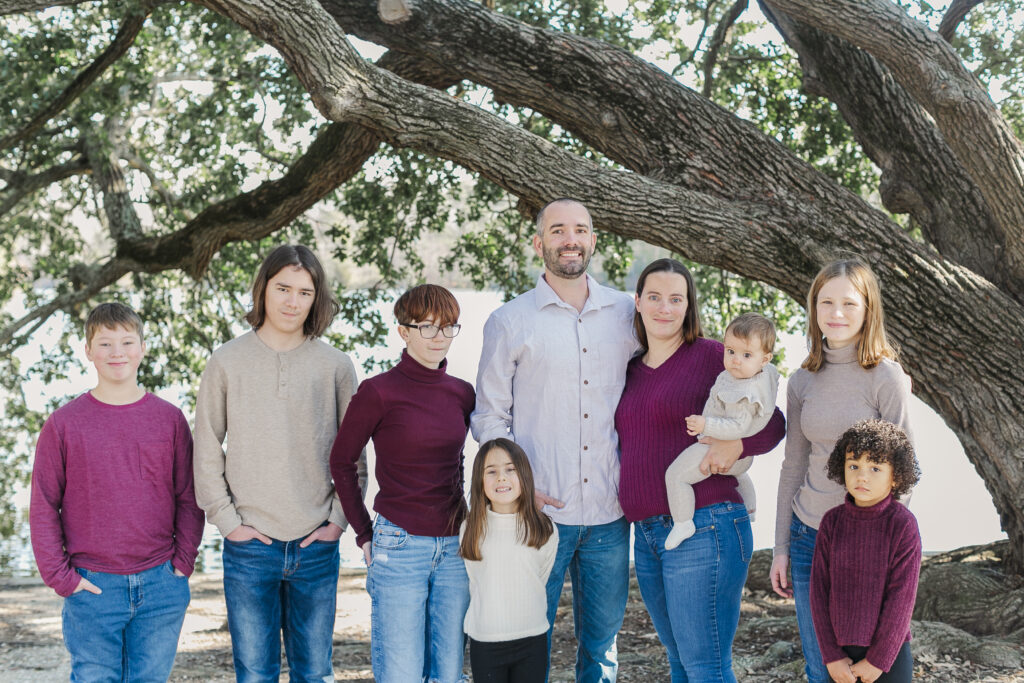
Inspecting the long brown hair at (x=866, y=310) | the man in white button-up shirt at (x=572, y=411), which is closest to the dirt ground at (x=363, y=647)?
the man in white button-up shirt at (x=572, y=411)

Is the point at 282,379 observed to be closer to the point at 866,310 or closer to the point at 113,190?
the point at 866,310

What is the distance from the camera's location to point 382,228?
8.12 meters

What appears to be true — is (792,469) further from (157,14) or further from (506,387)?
(157,14)

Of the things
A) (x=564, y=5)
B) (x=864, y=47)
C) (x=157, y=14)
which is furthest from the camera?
(x=157, y=14)

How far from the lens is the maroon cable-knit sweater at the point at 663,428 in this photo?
3.39 m

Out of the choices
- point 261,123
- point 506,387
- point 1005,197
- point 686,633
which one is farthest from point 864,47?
point 261,123

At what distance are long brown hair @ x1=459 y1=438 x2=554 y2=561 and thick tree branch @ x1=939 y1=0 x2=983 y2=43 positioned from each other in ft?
15.9

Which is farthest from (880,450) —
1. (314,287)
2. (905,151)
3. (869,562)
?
(905,151)

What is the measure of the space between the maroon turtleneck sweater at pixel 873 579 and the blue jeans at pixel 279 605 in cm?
173

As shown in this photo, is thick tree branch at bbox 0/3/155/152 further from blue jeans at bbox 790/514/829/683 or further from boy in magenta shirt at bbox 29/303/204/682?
blue jeans at bbox 790/514/829/683

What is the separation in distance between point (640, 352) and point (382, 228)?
4.82 metres

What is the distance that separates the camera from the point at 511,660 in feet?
10.9

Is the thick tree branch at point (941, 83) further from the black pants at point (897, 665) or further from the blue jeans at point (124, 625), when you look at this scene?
the blue jeans at point (124, 625)

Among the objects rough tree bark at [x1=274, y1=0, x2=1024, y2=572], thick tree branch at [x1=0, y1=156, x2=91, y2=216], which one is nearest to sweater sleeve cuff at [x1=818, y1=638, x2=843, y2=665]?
rough tree bark at [x1=274, y1=0, x2=1024, y2=572]
